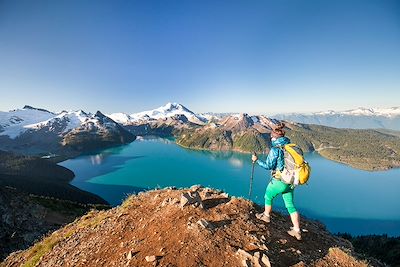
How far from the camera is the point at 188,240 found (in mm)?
9203

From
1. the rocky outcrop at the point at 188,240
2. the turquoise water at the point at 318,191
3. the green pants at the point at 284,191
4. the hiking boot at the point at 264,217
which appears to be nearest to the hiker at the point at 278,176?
the green pants at the point at 284,191

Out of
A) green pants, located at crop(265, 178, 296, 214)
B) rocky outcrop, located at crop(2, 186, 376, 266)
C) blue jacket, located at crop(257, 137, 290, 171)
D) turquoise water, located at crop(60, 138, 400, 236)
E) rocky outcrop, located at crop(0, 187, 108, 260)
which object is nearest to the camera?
rocky outcrop, located at crop(2, 186, 376, 266)

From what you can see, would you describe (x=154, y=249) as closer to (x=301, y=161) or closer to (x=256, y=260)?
(x=256, y=260)

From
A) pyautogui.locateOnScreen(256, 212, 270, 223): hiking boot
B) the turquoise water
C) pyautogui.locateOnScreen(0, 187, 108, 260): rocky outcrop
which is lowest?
the turquoise water

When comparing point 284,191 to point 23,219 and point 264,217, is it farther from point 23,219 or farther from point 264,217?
point 23,219

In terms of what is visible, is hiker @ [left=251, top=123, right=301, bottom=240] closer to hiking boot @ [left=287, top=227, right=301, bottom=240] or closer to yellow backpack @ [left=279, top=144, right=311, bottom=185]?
hiking boot @ [left=287, top=227, right=301, bottom=240]

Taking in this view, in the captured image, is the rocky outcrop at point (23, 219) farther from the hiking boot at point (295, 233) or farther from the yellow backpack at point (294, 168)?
the yellow backpack at point (294, 168)

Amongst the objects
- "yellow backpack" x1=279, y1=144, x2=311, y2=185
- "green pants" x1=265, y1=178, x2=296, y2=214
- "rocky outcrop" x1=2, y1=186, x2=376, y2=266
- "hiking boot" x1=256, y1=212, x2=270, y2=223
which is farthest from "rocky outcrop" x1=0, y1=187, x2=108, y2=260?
"yellow backpack" x1=279, y1=144, x2=311, y2=185

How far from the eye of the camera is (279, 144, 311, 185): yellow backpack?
10242mm

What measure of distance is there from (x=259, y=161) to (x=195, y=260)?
4.64m

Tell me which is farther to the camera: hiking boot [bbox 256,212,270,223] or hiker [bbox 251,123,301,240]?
hiking boot [bbox 256,212,270,223]

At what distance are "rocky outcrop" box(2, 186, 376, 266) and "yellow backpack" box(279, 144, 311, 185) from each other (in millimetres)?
2060

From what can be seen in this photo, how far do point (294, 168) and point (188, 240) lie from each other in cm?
441

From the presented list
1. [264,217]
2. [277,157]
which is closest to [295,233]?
[264,217]
